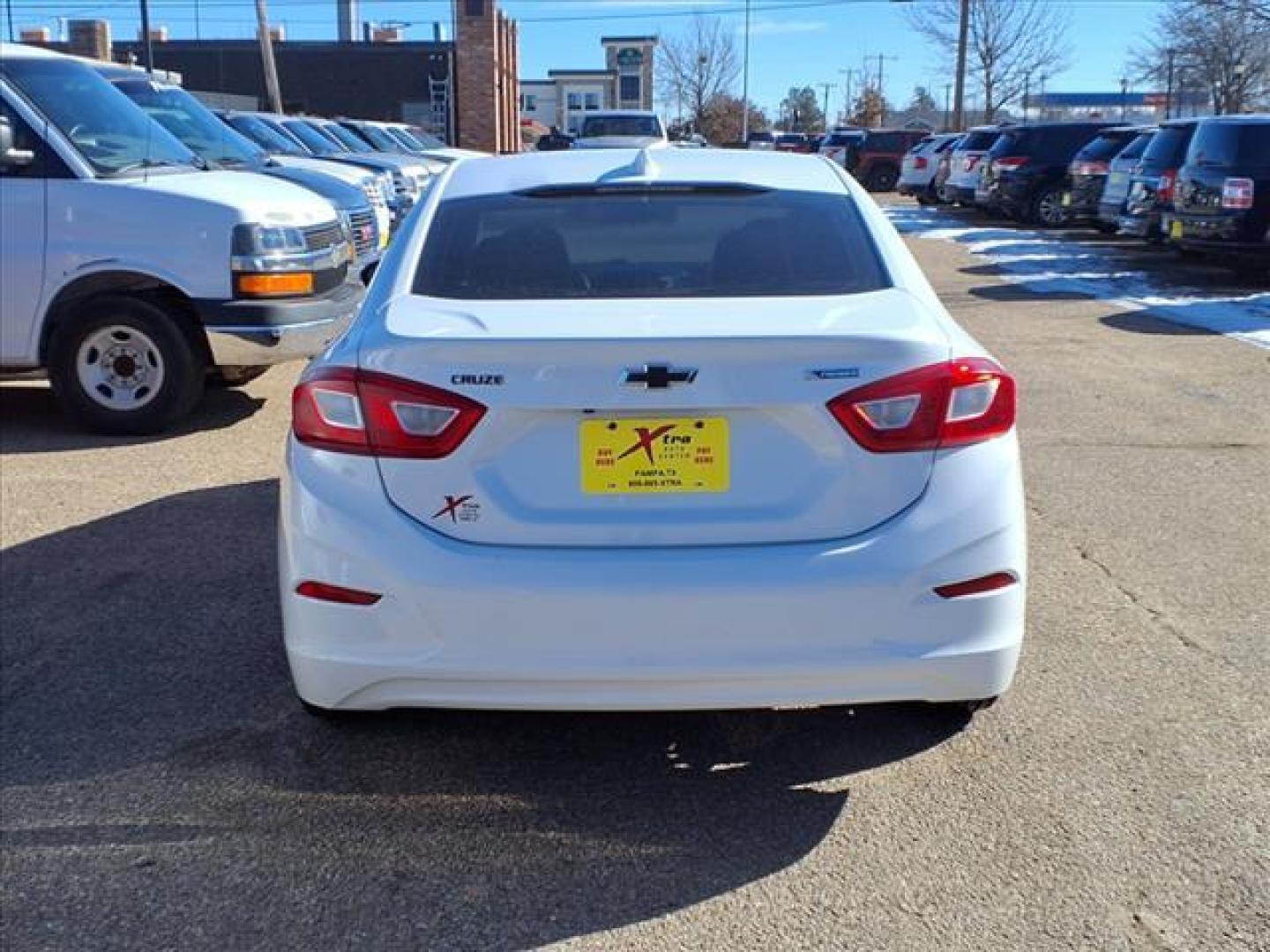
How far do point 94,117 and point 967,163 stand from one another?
841 inches

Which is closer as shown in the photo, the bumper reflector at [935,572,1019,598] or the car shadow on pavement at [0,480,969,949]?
the car shadow on pavement at [0,480,969,949]

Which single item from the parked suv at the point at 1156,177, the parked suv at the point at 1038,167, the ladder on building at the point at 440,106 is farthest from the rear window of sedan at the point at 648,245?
the ladder on building at the point at 440,106

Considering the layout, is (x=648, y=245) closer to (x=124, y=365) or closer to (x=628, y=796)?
(x=628, y=796)

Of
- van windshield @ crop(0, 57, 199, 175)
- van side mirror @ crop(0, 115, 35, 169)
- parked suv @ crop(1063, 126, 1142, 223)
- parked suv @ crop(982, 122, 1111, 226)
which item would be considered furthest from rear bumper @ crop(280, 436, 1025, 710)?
parked suv @ crop(982, 122, 1111, 226)

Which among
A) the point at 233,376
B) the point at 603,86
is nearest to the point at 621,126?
the point at 233,376

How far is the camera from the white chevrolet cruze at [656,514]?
297cm

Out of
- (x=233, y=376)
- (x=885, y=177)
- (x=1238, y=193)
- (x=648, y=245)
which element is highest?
(x=885, y=177)

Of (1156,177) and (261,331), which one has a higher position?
(1156,177)

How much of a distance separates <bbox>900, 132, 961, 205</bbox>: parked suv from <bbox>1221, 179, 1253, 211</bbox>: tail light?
17.2 metres

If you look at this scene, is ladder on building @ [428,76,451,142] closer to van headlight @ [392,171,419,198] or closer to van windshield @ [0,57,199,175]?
van headlight @ [392,171,419,198]

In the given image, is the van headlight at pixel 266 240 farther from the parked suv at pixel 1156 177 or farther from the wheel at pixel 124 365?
the parked suv at pixel 1156 177

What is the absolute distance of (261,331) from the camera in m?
7.34

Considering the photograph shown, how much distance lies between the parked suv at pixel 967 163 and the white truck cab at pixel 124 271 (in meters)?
20.5

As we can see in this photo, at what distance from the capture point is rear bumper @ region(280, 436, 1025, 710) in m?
2.97
